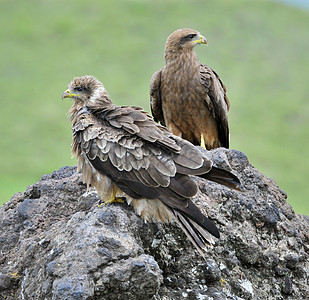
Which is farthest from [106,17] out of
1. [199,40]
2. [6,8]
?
[199,40]

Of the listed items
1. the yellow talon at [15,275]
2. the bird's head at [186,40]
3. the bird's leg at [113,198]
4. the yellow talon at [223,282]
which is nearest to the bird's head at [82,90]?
the bird's leg at [113,198]

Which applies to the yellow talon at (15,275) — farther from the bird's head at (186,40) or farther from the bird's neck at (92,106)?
the bird's head at (186,40)

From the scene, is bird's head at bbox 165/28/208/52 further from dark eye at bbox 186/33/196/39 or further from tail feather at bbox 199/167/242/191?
tail feather at bbox 199/167/242/191

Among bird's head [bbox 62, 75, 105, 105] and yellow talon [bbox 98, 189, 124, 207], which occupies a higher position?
bird's head [bbox 62, 75, 105, 105]

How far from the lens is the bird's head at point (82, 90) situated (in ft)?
23.0

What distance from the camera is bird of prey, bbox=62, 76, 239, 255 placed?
5.54 metres

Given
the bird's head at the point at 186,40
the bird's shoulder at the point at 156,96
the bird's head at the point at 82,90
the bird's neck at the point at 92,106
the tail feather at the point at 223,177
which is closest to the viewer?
the tail feather at the point at 223,177

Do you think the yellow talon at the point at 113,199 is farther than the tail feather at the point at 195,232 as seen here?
Yes

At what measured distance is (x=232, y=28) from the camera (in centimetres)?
2925

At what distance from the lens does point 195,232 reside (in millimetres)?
5531

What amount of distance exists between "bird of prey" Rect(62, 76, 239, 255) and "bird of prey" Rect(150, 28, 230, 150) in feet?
10.3

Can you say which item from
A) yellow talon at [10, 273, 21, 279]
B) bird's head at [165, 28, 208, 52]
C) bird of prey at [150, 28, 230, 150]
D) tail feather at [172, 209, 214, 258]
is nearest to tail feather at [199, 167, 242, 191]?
tail feather at [172, 209, 214, 258]

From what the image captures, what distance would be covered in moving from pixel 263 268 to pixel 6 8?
26.1 meters

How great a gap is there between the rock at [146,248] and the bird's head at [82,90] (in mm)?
907
